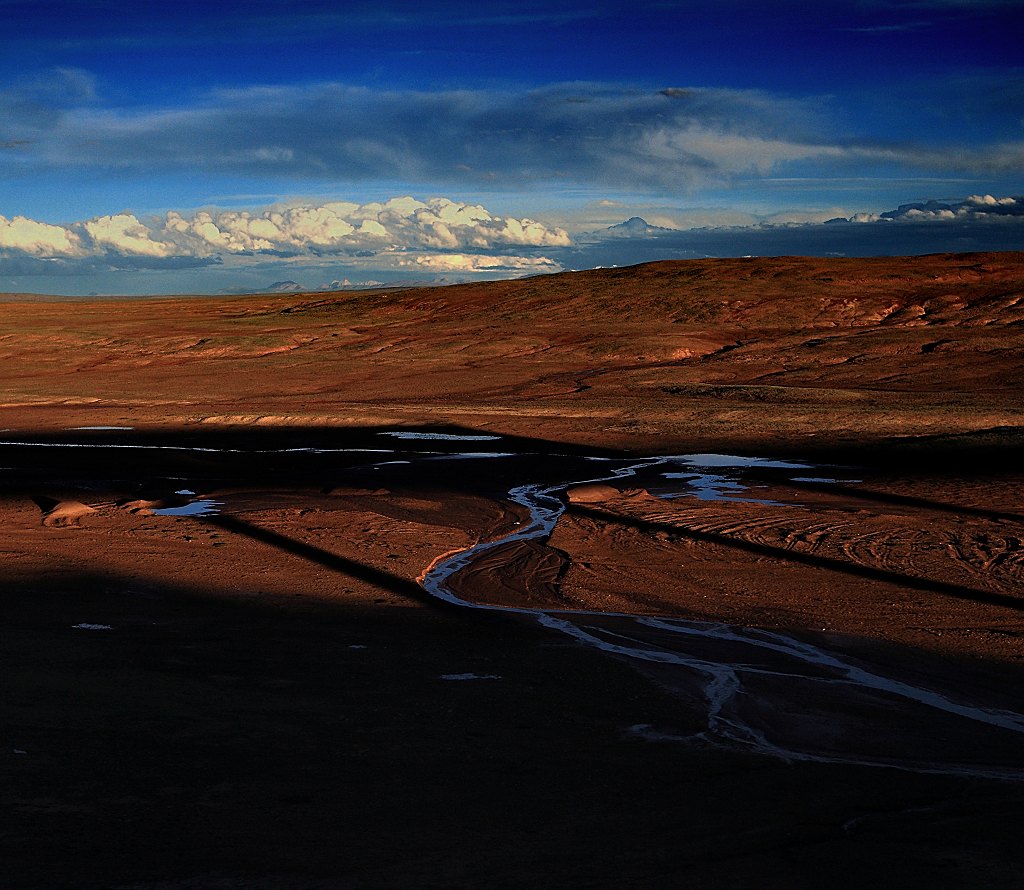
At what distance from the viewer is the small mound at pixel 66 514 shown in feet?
50.5

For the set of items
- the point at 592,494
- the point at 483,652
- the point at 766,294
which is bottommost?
the point at 483,652

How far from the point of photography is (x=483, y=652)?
31.5 feet

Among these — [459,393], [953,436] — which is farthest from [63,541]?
[459,393]

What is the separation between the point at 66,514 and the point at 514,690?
31.9 ft

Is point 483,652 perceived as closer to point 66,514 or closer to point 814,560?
point 814,560

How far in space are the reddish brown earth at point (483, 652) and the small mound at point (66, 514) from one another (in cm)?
8

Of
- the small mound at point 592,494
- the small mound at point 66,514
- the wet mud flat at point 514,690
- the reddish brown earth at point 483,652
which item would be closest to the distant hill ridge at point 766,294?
the reddish brown earth at point 483,652

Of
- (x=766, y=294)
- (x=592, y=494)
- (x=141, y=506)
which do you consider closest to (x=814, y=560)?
(x=592, y=494)

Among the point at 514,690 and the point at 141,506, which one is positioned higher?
the point at 141,506

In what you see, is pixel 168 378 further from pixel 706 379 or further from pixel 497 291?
pixel 497 291

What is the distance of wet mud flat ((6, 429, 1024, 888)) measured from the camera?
5648 mm

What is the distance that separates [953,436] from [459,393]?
64.7 ft

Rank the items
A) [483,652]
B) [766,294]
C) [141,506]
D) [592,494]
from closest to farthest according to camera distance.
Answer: [483,652]
[141,506]
[592,494]
[766,294]

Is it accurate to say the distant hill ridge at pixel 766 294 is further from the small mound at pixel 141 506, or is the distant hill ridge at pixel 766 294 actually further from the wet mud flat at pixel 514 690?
the small mound at pixel 141 506
